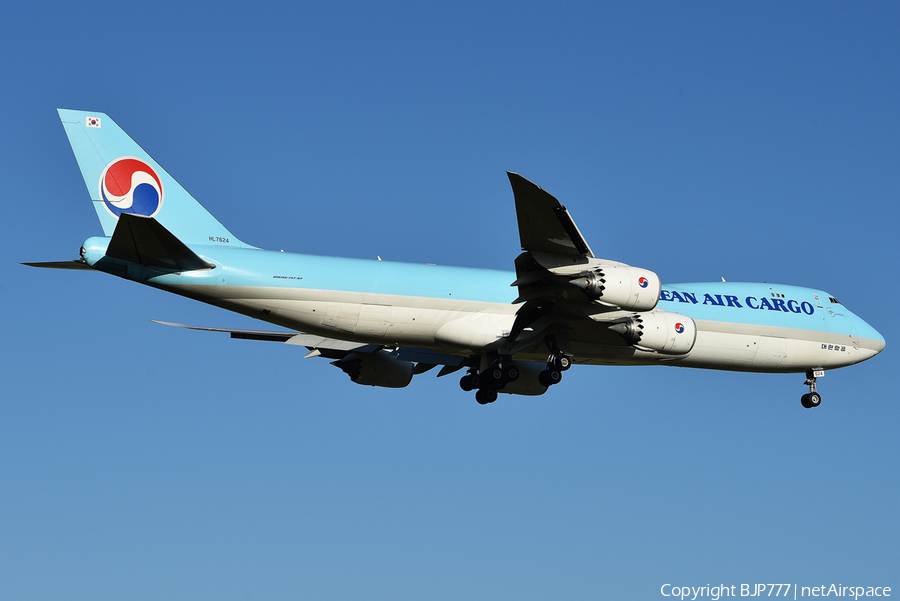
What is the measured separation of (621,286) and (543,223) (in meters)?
2.56

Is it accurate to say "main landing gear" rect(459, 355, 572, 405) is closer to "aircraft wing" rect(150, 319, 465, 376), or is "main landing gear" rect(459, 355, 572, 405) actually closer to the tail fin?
"aircraft wing" rect(150, 319, 465, 376)

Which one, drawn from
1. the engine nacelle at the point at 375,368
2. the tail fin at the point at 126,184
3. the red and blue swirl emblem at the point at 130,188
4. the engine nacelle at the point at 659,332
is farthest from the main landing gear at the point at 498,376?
the red and blue swirl emblem at the point at 130,188

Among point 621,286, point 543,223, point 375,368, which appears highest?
point 543,223

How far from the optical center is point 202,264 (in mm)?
20859

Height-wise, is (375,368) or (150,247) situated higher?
(150,247)

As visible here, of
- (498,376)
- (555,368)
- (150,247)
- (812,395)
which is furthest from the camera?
(812,395)

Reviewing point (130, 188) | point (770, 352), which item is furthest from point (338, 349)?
point (770, 352)

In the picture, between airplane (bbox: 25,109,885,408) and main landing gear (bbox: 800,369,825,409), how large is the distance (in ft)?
1.71

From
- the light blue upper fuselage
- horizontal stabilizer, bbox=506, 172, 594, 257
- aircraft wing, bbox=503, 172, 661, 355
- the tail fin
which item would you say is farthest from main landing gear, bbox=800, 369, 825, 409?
the tail fin

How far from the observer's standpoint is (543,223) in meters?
19.3

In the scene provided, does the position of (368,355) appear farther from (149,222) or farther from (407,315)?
(149,222)

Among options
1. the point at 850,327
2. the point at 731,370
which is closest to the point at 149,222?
the point at 731,370

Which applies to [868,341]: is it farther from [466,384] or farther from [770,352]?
[466,384]

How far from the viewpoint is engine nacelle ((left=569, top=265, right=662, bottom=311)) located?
2045 cm
